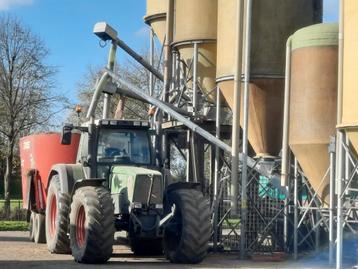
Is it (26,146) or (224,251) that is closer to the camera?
(224,251)

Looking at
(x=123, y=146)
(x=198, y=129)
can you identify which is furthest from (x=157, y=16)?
(x=123, y=146)

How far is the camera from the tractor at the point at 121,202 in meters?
13.4

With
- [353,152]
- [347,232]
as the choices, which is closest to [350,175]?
[353,152]

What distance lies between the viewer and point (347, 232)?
1511 centimetres

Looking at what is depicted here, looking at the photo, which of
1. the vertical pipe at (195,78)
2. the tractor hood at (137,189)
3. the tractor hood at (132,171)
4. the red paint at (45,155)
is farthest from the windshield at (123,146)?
the red paint at (45,155)

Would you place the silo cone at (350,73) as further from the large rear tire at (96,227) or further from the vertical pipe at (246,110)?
the large rear tire at (96,227)

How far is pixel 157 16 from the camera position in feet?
67.2

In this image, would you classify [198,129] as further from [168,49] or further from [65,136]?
[168,49]

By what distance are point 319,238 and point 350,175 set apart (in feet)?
11.2

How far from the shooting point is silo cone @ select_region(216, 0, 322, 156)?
52.2 ft

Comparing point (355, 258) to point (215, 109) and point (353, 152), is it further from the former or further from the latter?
point (215, 109)

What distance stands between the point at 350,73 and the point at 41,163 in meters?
8.63

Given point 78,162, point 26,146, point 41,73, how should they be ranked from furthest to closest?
point 41,73, point 26,146, point 78,162

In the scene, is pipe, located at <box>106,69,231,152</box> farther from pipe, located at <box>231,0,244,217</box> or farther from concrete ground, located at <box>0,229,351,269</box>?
concrete ground, located at <box>0,229,351,269</box>
